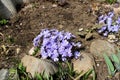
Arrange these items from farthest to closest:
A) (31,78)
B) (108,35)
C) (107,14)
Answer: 1. (107,14)
2. (108,35)
3. (31,78)

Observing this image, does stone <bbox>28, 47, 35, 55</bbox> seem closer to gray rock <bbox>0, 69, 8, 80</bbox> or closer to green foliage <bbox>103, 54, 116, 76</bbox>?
gray rock <bbox>0, 69, 8, 80</bbox>

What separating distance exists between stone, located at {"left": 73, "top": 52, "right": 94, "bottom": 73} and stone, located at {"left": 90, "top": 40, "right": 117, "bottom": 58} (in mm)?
137

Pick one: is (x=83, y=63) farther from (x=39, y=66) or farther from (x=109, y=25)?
(x=109, y=25)

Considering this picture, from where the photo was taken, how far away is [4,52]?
401 cm

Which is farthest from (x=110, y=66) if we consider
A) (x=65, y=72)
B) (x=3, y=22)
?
(x=3, y=22)

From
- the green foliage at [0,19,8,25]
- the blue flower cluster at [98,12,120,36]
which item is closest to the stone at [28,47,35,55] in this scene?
the green foliage at [0,19,8,25]

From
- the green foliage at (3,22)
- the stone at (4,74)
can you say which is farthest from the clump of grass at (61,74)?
the green foliage at (3,22)

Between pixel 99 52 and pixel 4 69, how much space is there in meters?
1.01

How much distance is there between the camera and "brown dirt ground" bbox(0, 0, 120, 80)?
4.00 m

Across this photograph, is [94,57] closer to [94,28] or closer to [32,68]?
[94,28]

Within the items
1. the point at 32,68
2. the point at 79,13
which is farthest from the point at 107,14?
the point at 32,68

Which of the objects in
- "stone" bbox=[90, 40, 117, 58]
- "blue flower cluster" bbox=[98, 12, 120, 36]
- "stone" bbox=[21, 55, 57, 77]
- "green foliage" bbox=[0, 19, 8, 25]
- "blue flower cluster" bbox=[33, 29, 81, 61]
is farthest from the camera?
"green foliage" bbox=[0, 19, 8, 25]

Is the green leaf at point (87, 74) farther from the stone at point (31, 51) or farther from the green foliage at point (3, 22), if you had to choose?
the green foliage at point (3, 22)

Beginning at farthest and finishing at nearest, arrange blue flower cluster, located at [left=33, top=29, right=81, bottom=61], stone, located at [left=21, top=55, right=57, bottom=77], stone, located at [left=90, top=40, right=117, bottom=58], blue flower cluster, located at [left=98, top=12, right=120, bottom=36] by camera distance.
A: blue flower cluster, located at [left=98, top=12, right=120, bottom=36] < stone, located at [left=90, top=40, right=117, bottom=58] < blue flower cluster, located at [left=33, top=29, right=81, bottom=61] < stone, located at [left=21, top=55, right=57, bottom=77]
